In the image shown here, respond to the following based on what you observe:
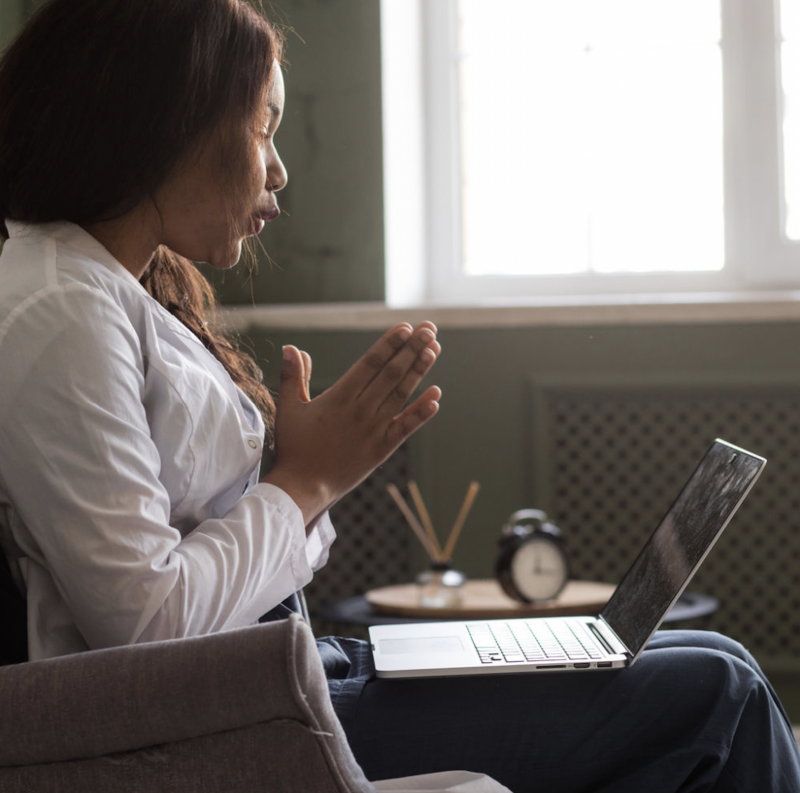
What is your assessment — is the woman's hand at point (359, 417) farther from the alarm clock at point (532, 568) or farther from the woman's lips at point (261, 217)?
the alarm clock at point (532, 568)

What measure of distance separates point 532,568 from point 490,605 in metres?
0.11

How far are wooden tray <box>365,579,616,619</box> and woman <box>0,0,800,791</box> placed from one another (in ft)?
2.91

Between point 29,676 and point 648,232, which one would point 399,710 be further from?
point 648,232

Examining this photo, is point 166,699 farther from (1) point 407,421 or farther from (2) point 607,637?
(2) point 607,637

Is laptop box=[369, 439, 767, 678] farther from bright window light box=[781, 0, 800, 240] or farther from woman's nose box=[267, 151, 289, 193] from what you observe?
bright window light box=[781, 0, 800, 240]

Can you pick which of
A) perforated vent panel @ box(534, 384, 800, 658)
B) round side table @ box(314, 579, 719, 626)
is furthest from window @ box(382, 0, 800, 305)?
round side table @ box(314, 579, 719, 626)

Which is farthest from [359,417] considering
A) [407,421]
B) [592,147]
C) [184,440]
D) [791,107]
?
[791,107]

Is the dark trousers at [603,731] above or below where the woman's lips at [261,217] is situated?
below

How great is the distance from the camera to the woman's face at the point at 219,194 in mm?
949

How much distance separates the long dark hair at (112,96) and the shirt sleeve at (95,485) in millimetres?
140

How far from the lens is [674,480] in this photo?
8.63 feet

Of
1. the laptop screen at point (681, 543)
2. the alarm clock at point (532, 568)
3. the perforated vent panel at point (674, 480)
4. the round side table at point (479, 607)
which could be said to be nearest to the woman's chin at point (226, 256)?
the laptop screen at point (681, 543)

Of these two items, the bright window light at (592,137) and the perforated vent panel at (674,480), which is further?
the bright window light at (592,137)

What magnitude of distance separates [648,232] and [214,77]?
2236 millimetres
